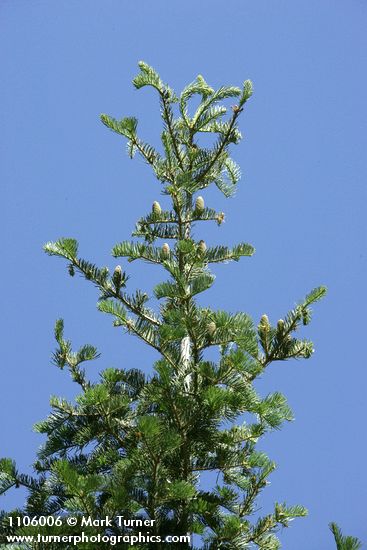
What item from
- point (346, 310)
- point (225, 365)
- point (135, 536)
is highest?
point (346, 310)

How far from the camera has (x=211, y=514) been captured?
4.64m

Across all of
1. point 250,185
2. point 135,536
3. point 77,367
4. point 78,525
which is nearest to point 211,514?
point 135,536

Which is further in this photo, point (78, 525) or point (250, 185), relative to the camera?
point (250, 185)

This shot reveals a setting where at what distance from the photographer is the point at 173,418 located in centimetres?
468

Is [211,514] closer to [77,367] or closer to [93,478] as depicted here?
[93,478]

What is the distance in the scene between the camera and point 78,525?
13.9 feet

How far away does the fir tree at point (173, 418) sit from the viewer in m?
4.41

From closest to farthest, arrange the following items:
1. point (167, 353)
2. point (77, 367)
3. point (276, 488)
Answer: point (167, 353)
point (77, 367)
point (276, 488)

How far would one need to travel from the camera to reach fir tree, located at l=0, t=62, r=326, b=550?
174 inches

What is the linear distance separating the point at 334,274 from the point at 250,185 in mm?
3602

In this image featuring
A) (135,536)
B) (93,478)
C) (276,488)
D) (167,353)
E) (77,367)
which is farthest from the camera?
(276,488)

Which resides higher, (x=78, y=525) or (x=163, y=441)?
(x=163, y=441)

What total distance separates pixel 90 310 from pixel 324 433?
300 inches

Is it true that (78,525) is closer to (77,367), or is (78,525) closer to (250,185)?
(77,367)
